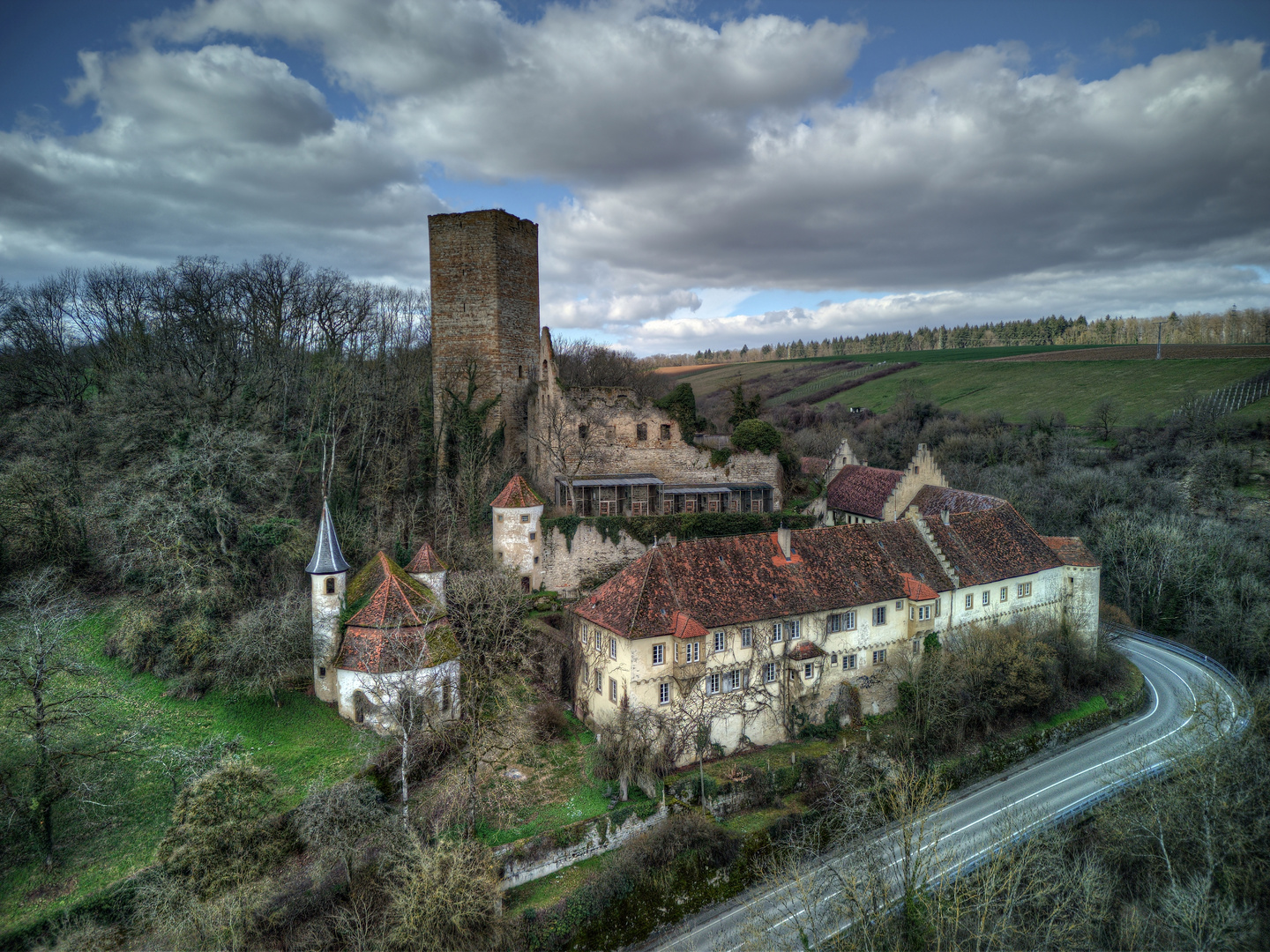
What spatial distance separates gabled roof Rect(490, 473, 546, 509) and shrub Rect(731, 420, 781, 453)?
13.2m

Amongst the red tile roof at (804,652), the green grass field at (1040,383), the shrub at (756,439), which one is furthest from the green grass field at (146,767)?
the green grass field at (1040,383)

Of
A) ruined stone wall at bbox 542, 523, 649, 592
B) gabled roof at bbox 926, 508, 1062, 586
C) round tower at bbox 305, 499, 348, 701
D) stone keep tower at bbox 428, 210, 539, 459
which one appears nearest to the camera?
round tower at bbox 305, 499, 348, 701

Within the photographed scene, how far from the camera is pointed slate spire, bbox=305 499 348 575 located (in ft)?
89.4

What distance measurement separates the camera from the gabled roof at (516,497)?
34750 mm

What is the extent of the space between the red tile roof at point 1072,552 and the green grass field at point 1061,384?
3889 cm

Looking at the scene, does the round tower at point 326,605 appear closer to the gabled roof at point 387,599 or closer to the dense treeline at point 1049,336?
the gabled roof at point 387,599

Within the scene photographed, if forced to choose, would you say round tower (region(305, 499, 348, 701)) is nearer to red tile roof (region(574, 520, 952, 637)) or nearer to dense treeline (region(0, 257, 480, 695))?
dense treeline (region(0, 257, 480, 695))

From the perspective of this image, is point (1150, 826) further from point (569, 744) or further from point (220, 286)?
point (220, 286)

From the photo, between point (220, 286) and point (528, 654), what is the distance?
34230 millimetres

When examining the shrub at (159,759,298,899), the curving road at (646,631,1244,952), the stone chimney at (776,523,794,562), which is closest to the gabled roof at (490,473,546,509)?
the stone chimney at (776,523,794,562)

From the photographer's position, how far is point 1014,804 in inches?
1058

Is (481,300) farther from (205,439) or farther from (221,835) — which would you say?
(221,835)

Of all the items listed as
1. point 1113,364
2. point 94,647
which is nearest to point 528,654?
point 94,647

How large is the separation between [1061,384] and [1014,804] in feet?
227
